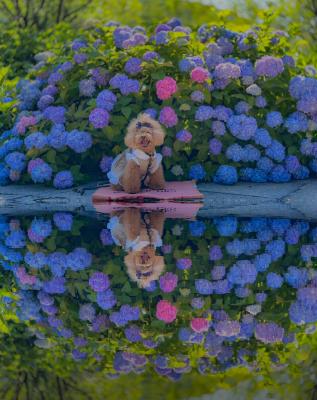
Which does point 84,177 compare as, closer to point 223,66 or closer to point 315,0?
point 223,66

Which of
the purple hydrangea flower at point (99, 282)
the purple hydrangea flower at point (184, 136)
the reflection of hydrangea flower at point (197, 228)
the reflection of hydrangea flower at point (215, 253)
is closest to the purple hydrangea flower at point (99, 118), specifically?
the purple hydrangea flower at point (184, 136)

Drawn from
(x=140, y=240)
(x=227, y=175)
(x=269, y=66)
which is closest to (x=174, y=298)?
(x=140, y=240)

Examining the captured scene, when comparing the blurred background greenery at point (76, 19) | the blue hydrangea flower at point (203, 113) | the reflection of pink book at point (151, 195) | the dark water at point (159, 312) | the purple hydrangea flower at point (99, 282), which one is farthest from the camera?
the blurred background greenery at point (76, 19)

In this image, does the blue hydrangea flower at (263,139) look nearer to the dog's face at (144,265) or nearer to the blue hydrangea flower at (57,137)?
the blue hydrangea flower at (57,137)

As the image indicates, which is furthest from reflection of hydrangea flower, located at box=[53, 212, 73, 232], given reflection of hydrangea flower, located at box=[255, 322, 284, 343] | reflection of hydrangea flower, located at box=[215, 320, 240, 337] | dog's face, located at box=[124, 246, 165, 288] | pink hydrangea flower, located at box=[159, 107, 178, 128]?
reflection of hydrangea flower, located at box=[255, 322, 284, 343]

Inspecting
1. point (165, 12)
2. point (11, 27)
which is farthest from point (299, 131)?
point (165, 12)

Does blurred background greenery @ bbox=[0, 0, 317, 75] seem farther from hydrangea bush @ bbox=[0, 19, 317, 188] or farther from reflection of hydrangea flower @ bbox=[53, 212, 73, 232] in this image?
reflection of hydrangea flower @ bbox=[53, 212, 73, 232]
